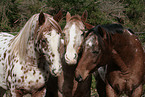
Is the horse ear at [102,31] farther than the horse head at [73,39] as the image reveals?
Yes

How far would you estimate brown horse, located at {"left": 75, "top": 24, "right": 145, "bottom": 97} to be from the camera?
A: 100 inches

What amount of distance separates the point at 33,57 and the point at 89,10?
1174 cm

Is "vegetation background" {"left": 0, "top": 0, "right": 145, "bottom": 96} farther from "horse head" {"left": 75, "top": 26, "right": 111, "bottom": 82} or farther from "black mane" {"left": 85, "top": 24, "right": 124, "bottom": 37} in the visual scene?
"horse head" {"left": 75, "top": 26, "right": 111, "bottom": 82}

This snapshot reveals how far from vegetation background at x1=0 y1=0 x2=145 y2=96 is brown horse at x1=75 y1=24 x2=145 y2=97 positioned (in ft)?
27.3

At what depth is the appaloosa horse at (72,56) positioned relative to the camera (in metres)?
2.50

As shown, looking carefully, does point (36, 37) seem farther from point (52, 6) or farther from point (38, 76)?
point (52, 6)

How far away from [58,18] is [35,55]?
0.68 meters

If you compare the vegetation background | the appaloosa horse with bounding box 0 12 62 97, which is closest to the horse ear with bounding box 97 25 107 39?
the appaloosa horse with bounding box 0 12 62 97

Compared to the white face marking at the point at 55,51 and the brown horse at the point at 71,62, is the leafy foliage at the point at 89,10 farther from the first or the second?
the white face marking at the point at 55,51

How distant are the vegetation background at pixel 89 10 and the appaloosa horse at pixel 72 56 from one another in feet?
27.4

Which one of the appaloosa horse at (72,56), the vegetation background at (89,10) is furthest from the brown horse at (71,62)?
the vegetation background at (89,10)

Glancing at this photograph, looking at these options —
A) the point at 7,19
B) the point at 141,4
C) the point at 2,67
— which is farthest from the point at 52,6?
the point at 2,67

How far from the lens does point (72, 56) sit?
2.46 m

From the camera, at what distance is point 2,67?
3000 mm
